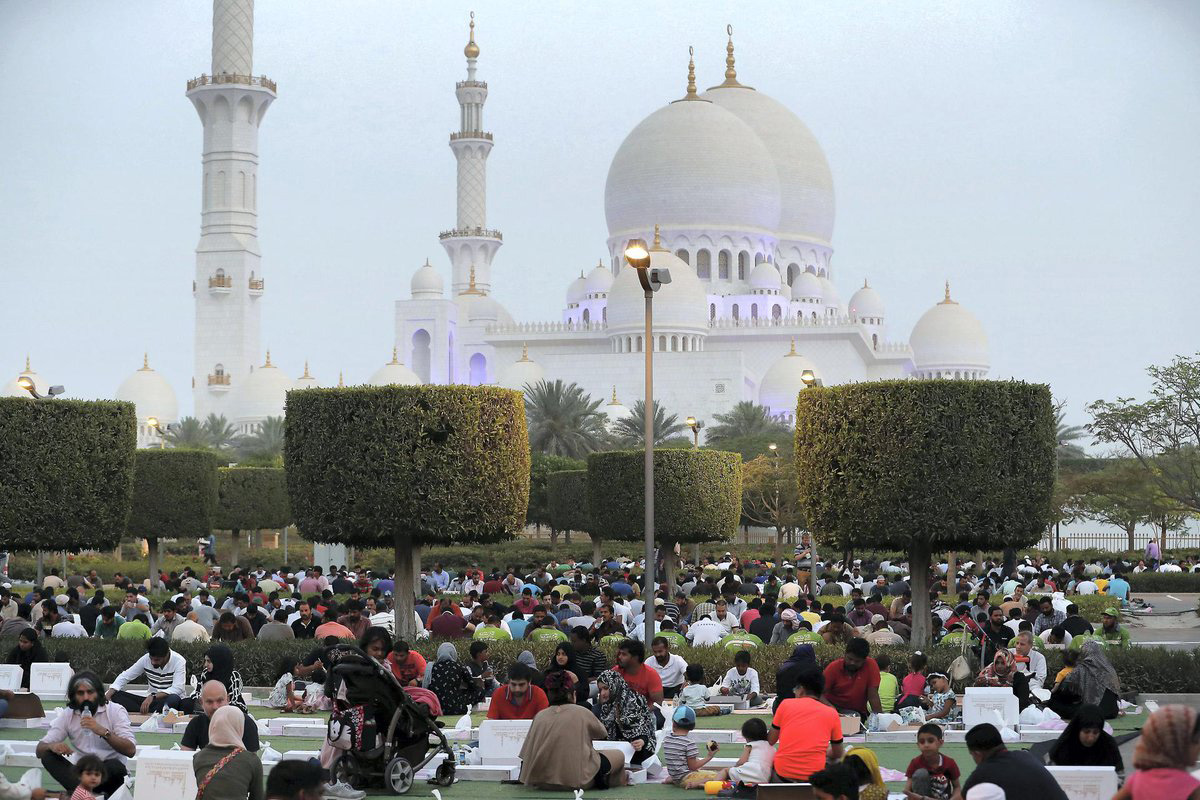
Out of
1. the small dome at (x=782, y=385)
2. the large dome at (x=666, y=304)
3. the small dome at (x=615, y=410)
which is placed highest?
the large dome at (x=666, y=304)

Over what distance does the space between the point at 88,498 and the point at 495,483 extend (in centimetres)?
614

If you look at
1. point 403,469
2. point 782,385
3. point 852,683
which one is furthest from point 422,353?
point 852,683

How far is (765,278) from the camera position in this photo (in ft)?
213

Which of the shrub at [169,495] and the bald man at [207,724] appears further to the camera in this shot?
the shrub at [169,495]

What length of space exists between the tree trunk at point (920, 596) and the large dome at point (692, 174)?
47.7 meters

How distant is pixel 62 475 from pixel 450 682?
366 inches

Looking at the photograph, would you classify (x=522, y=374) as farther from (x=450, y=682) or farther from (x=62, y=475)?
(x=450, y=682)

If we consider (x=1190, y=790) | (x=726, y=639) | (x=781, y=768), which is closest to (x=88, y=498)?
(x=726, y=639)

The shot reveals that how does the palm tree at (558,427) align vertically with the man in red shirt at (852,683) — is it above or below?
above

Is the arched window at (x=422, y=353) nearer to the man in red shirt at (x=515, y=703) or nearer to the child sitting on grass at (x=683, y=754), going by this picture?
the man in red shirt at (x=515, y=703)

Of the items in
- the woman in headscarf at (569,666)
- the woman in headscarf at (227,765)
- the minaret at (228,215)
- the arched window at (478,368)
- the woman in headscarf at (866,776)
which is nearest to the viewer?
the woman in headscarf at (227,765)

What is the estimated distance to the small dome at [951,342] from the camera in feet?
214

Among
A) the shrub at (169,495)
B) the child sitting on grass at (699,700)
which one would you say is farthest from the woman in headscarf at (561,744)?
the shrub at (169,495)

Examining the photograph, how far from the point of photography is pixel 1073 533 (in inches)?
1887
